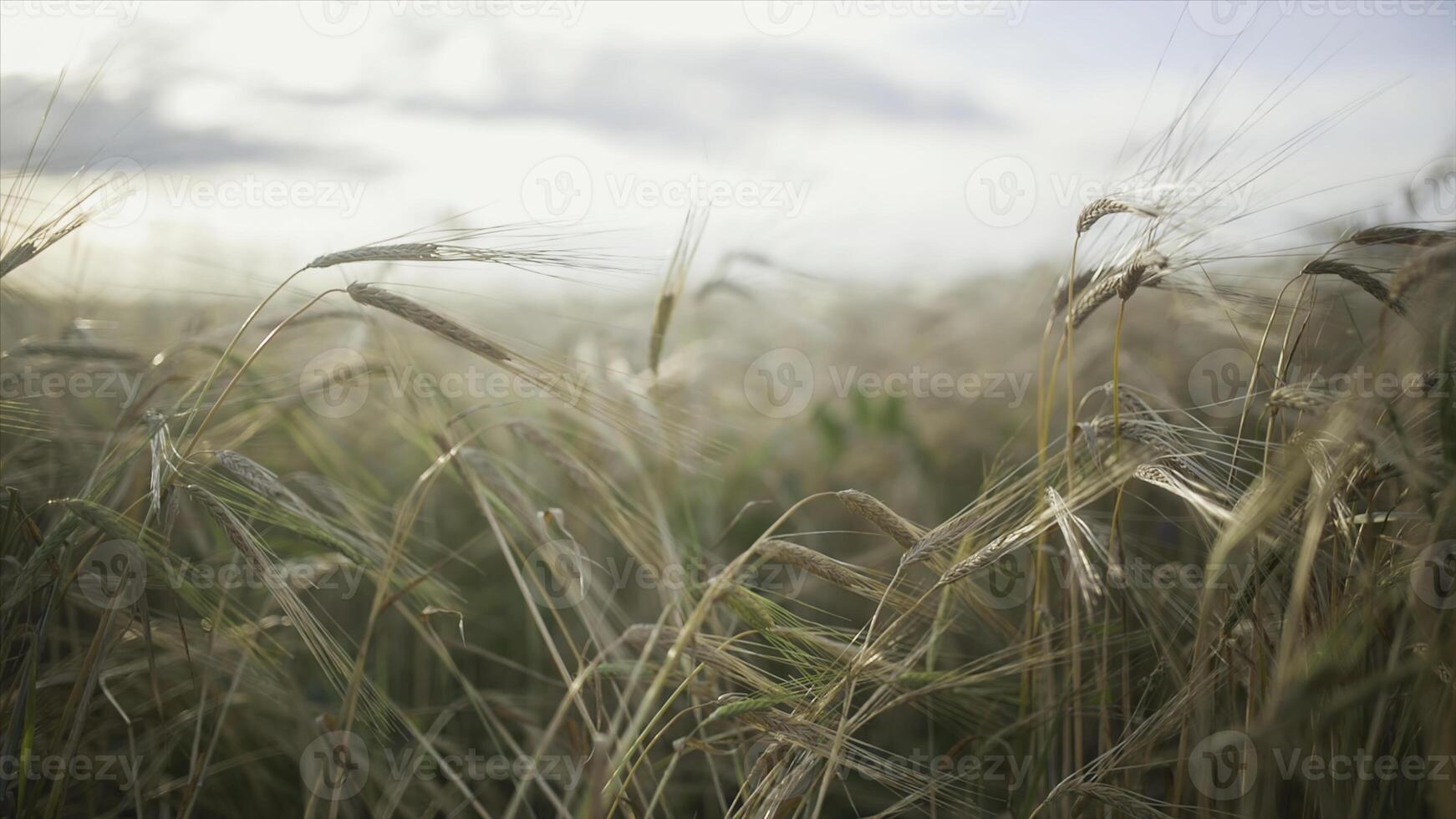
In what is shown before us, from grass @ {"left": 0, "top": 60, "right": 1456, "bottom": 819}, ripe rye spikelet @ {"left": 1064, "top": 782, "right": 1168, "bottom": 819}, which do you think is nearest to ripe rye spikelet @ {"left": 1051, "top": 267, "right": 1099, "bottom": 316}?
grass @ {"left": 0, "top": 60, "right": 1456, "bottom": 819}

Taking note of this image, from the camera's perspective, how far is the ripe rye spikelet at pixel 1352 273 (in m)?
1.22

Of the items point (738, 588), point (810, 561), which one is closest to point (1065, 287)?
point (810, 561)

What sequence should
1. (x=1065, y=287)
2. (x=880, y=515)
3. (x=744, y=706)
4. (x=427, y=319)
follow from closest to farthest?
(x=744, y=706) → (x=880, y=515) → (x=427, y=319) → (x=1065, y=287)

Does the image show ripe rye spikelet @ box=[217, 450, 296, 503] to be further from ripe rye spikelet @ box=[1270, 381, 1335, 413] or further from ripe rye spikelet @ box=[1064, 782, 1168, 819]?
ripe rye spikelet @ box=[1270, 381, 1335, 413]

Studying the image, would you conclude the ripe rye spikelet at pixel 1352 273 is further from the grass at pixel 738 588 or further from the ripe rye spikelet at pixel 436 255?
the ripe rye spikelet at pixel 436 255

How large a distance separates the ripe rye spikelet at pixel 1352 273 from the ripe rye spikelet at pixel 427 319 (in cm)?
132

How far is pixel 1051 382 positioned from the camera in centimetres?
146

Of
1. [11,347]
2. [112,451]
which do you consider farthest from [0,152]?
[112,451]

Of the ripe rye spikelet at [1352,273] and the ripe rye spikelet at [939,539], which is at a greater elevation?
the ripe rye spikelet at [1352,273]

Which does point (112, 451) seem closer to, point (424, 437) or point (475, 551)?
point (424, 437)

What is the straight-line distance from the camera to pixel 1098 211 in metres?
1.36

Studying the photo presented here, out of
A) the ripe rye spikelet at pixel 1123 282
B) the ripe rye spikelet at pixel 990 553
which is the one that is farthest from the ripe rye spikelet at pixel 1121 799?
the ripe rye spikelet at pixel 1123 282

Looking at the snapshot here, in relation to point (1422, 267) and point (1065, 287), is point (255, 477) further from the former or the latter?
point (1422, 267)

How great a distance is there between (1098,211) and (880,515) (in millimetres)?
671
